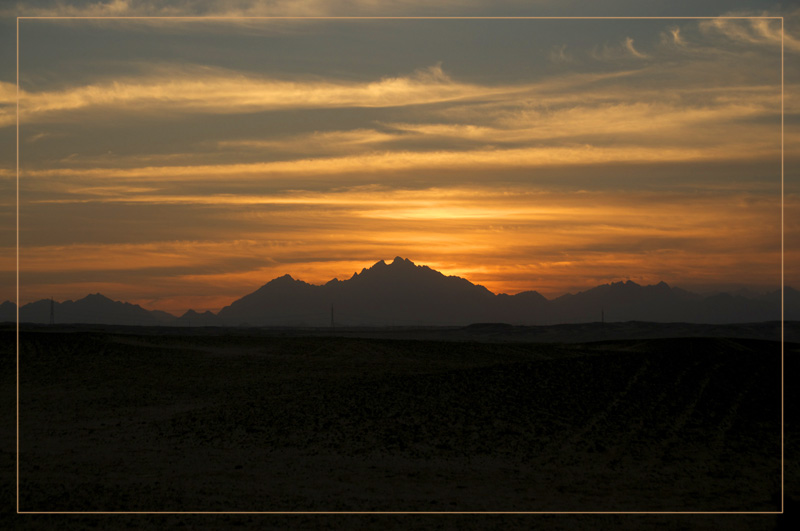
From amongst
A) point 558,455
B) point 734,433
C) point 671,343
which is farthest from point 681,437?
point 671,343

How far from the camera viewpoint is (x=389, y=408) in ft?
74.7

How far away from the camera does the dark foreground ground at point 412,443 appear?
1410 cm

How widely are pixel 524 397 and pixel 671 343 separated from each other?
80.4ft

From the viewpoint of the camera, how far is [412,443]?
19453 mm

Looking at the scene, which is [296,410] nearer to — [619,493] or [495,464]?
[495,464]

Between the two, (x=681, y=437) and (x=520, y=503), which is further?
(x=681, y=437)

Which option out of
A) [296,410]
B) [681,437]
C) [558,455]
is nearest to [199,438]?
[296,410]

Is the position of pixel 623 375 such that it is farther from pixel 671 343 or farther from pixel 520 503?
pixel 671 343

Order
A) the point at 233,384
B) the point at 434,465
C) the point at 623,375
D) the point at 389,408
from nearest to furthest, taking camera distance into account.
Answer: the point at 434,465 → the point at 389,408 → the point at 623,375 → the point at 233,384

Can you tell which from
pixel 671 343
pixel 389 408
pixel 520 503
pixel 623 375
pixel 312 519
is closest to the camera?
pixel 312 519

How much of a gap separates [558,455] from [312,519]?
24.5ft

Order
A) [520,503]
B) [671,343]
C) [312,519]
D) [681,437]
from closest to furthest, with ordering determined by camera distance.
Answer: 1. [312,519]
2. [520,503]
3. [681,437]
4. [671,343]

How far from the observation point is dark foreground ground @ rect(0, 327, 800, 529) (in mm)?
14102

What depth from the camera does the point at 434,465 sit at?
57.6 feet
